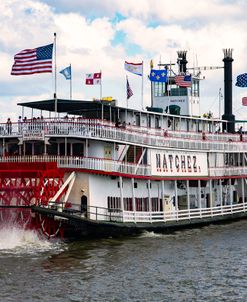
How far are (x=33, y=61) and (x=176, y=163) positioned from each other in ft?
31.5

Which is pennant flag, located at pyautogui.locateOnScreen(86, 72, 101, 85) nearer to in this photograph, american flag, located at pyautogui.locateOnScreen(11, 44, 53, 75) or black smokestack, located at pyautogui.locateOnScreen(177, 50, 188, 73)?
american flag, located at pyautogui.locateOnScreen(11, 44, 53, 75)

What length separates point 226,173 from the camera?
38.8 m

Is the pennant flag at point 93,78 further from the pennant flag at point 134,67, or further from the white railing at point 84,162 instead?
the white railing at point 84,162

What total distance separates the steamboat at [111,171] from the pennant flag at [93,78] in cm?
166

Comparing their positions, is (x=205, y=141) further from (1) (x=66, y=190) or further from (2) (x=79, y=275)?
(2) (x=79, y=275)

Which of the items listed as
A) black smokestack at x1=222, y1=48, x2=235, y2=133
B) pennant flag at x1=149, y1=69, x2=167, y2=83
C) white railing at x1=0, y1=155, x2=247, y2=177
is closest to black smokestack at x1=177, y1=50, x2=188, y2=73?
black smokestack at x1=222, y1=48, x2=235, y2=133

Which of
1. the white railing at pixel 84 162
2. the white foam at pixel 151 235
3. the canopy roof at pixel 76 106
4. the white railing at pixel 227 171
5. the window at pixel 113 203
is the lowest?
the white foam at pixel 151 235

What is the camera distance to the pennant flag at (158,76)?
37.5 m

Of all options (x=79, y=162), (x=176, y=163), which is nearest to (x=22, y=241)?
(x=79, y=162)

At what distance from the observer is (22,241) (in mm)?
27672

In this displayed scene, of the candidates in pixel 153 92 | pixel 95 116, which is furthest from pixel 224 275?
pixel 153 92

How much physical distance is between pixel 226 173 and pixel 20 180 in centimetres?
1419

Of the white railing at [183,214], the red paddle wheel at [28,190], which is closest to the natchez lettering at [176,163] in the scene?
the white railing at [183,214]

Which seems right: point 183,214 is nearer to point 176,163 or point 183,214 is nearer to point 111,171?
point 176,163
